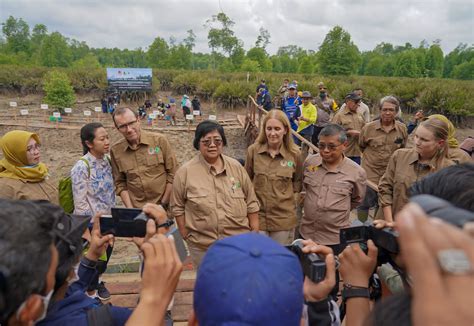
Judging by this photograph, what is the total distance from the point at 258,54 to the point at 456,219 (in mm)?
49448

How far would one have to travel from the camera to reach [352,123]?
5.18 metres

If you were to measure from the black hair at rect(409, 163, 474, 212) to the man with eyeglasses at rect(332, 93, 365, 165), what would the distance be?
13.2ft

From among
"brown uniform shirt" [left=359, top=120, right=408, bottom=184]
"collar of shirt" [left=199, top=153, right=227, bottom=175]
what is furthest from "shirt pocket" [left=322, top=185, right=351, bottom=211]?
"brown uniform shirt" [left=359, top=120, right=408, bottom=184]

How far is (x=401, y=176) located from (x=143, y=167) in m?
2.28

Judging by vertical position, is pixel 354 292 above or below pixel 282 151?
below

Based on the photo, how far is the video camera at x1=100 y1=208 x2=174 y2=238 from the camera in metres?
1.46

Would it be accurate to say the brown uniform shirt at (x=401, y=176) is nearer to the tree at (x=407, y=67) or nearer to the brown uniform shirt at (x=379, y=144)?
the brown uniform shirt at (x=379, y=144)

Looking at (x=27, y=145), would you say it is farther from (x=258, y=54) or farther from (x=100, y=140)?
(x=258, y=54)

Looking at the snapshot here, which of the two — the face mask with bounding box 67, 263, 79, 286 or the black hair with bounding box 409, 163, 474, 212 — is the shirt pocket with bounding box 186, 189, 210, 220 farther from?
the black hair with bounding box 409, 163, 474, 212

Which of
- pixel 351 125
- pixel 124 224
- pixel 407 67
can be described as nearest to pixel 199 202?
pixel 124 224

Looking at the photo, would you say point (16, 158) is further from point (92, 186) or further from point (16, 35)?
point (16, 35)

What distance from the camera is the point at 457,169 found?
118 cm

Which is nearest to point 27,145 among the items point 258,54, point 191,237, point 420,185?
point 191,237

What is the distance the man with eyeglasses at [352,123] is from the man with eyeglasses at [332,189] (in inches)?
101
